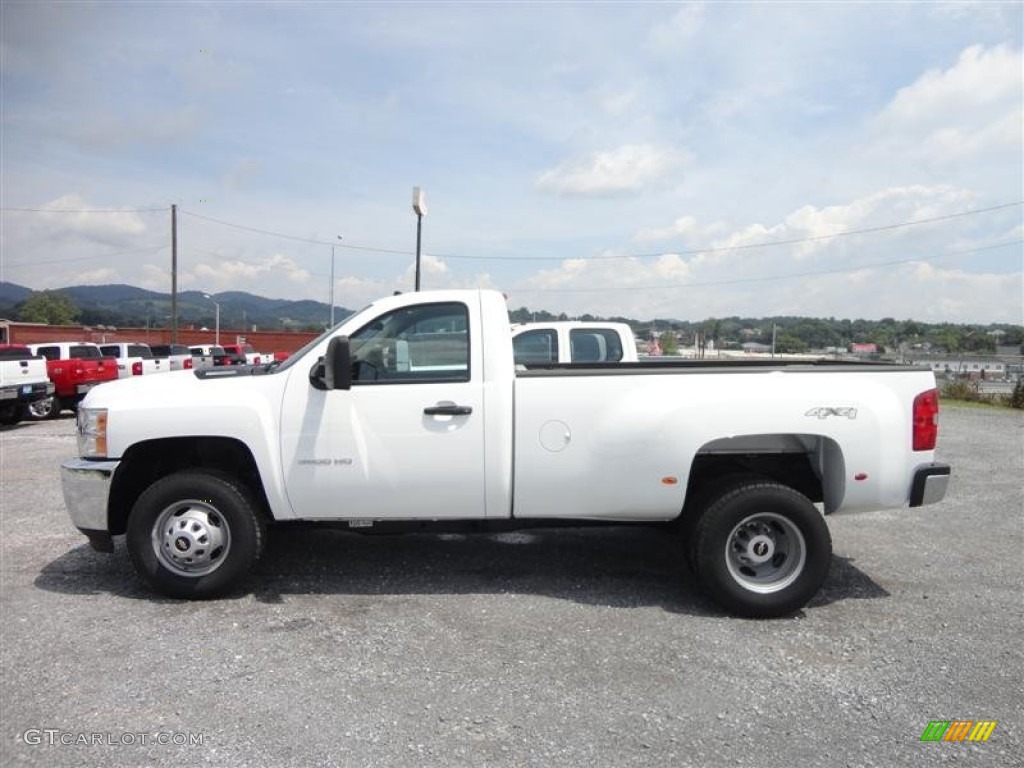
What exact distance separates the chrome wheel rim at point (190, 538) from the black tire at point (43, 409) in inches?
Result: 522

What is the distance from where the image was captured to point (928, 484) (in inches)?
183

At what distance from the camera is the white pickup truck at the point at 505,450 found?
4586mm

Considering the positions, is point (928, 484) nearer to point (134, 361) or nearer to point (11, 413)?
point (11, 413)

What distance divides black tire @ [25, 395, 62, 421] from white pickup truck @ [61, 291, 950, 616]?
13.3 metres

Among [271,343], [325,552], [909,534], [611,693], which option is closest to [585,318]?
[909,534]

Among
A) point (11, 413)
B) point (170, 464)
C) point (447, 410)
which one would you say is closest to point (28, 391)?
point (11, 413)

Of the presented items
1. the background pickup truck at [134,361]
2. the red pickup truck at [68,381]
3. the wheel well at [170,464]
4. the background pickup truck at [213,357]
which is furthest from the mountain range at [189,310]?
the wheel well at [170,464]

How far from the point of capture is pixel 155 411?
467cm

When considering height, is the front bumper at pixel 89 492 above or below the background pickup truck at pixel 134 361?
below

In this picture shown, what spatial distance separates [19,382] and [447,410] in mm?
13816

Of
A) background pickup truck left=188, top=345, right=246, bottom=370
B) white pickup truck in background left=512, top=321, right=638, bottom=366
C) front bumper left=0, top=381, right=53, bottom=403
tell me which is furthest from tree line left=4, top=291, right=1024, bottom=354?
background pickup truck left=188, top=345, right=246, bottom=370

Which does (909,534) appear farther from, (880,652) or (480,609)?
(480,609)

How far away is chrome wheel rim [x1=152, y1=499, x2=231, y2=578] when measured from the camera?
4.70m

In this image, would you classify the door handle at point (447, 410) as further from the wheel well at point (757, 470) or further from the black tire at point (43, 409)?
the black tire at point (43, 409)
